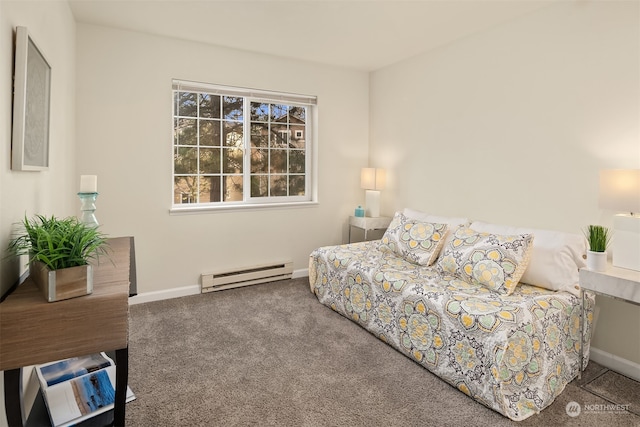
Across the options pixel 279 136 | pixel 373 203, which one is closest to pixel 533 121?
pixel 373 203

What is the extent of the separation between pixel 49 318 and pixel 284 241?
3089mm

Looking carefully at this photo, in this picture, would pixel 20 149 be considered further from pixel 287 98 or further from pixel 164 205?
pixel 287 98

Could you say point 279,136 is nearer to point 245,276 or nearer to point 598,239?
point 245,276

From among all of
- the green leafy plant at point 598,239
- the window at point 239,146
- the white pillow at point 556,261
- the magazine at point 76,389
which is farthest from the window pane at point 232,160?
the green leafy plant at point 598,239

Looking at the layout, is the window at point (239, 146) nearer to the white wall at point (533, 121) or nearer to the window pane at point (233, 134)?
the window pane at point (233, 134)

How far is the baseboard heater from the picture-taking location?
3814 millimetres

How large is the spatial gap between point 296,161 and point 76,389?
3.18m

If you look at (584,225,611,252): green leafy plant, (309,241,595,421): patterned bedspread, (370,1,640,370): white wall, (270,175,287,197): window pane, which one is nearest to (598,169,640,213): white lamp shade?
(584,225,611,252): green leafy plant

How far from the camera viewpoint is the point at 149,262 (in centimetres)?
356

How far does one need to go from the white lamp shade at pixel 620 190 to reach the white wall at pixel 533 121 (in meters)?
0.29

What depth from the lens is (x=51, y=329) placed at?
124 centimetres

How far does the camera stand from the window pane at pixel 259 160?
416cm

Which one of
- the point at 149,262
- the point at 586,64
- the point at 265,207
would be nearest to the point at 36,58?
the point at 149,262

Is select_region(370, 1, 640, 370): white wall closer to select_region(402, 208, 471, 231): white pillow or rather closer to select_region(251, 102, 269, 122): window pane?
select_region(402, 208, 471, 231): white pillow
